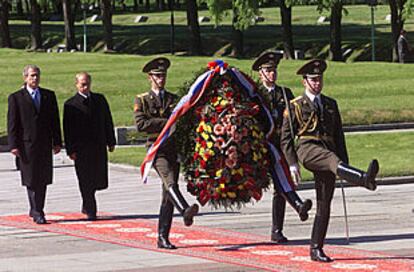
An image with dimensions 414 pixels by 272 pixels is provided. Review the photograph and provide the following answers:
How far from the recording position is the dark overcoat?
59.2 ft

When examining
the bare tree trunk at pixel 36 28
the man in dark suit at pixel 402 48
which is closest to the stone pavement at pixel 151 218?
the man in dark suit at pixel 402 48

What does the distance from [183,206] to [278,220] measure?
1.61 meters

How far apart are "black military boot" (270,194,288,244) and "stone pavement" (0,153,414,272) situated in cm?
24

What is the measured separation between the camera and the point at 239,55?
61.1m

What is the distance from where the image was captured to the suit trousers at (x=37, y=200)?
17.6 metres

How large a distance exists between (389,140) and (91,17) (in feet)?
260

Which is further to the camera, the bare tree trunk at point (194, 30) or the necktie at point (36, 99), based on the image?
the bare tree trunk at point (194, 30)

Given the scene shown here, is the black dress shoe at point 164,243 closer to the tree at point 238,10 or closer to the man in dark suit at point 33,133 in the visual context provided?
the man in dark suit at point 33,133

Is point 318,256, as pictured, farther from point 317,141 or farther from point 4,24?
point 4,24

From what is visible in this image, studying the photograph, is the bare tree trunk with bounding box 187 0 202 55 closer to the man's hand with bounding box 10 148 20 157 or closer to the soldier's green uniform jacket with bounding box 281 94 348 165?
the man's hand with bounding box 10 148 20 157

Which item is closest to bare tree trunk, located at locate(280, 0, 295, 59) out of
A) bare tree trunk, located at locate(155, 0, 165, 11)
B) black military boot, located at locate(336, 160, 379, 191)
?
black military boot, located at locate(336, 160, 379, 191)

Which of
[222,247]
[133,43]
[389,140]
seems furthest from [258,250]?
[133,43]

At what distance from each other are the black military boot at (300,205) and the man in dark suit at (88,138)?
3.85m

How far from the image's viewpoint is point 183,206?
14305 millimetres
